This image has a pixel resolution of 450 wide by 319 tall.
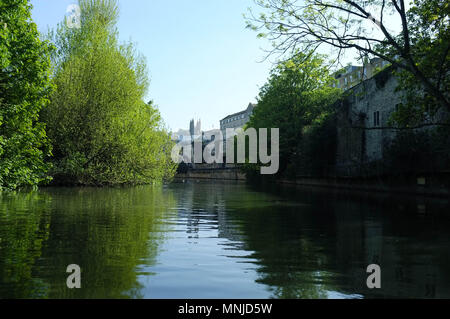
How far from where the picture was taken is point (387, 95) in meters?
31.7

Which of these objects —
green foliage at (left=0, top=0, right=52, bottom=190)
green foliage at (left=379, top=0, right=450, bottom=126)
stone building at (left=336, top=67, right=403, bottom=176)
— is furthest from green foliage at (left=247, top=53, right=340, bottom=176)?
green foliage at (left=0, top=0, right=52, bottom=190)

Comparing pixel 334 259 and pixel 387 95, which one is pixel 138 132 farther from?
pixel 334 259

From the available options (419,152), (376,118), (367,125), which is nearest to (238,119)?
(367,125)

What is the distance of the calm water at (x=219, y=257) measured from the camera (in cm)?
479

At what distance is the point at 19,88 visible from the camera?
15.9m

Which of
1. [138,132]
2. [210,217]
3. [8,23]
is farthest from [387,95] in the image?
[8,23]

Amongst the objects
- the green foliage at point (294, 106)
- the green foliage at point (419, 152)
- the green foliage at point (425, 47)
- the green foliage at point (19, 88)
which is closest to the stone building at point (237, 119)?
the green foliage at point (294, 106)

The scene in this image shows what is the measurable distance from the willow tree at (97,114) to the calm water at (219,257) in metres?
17.8

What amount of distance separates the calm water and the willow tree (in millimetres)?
17751

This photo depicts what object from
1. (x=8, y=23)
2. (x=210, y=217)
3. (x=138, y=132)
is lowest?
(x=210, y=217)

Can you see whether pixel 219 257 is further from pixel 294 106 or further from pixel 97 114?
pixel 294 106
